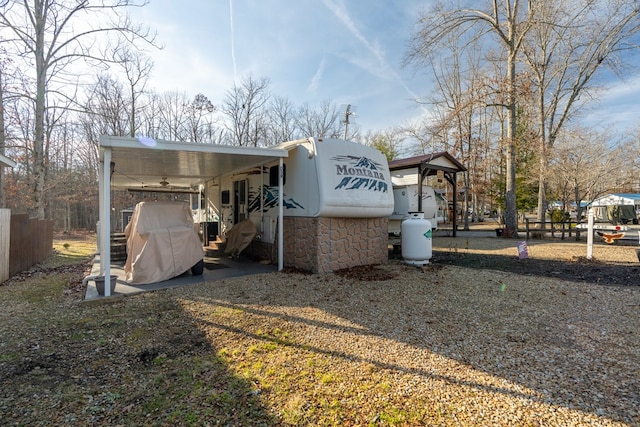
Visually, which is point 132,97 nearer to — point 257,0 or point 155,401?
point 257,0

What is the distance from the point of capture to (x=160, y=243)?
5.97 meters

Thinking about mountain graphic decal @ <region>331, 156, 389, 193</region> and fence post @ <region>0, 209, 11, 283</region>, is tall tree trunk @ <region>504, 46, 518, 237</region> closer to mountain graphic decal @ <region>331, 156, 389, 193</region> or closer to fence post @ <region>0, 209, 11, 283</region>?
mountain graphic decal @ <region>331, 156, 389, 193</region>

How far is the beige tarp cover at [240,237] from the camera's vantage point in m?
8.37

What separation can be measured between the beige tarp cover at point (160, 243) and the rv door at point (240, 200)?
2.85 meters

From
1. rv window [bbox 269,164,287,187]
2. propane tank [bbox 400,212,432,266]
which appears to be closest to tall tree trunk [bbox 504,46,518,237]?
propane tank [bbox 400,212,432,266]

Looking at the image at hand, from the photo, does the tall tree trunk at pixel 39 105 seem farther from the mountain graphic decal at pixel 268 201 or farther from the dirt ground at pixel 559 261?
the dirt ground at pixel 559 261

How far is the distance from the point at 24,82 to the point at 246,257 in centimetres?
1004

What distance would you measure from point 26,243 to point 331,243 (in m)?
7.44

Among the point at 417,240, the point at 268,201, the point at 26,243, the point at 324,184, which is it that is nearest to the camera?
the point at 324,184

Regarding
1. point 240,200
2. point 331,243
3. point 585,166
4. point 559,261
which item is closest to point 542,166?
point 585,166

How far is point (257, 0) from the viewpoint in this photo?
9078mm

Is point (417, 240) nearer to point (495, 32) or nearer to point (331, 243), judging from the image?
point (331, 243)

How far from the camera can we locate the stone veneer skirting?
22.2 feet

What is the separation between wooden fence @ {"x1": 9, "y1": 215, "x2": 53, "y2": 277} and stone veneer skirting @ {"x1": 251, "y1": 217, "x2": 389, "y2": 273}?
18.1 feet
